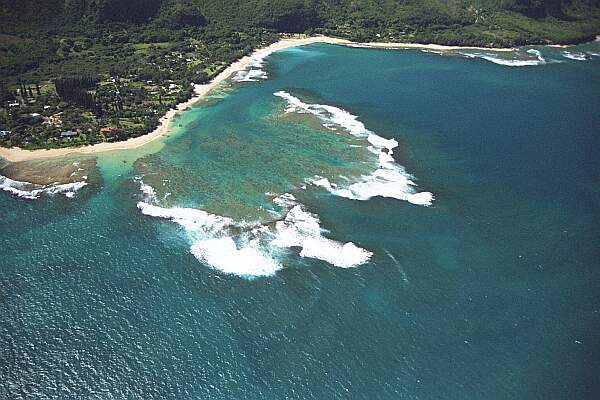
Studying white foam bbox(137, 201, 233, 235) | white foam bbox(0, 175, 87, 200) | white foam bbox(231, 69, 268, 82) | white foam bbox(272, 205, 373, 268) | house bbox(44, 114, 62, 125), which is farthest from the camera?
white foam bbox(231, 69, 268, 82)

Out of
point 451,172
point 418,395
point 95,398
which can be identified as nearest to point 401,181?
point 451,172

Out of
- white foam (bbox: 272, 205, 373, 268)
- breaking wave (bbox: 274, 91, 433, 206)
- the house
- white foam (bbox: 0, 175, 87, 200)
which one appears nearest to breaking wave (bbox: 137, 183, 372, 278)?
white foam (bbox: 272, 205, 373, 268)

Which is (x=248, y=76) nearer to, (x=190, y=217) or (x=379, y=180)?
(x=379, y=180)

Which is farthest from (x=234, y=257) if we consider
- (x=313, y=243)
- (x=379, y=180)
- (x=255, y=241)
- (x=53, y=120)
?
(x=53, y=120)

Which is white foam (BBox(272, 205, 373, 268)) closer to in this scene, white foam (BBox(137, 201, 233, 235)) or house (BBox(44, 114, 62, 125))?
white foam (BBox(137, 201, 233, 235))

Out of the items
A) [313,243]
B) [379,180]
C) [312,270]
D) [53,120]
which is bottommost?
[312,270]

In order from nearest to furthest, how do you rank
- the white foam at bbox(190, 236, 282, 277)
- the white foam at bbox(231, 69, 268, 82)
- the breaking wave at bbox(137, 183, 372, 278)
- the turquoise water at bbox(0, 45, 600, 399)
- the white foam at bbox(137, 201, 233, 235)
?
the turquoise water at bbox(0, 45, 600, 399) < the white foam at bbox(190, 236, 282, 277) < the breaking wave at bbox(137, 183, 372, 278) < the white foam at bbox(137, 201, 233, 235) < the white foam at bbox(231, 69, 268, 82)
